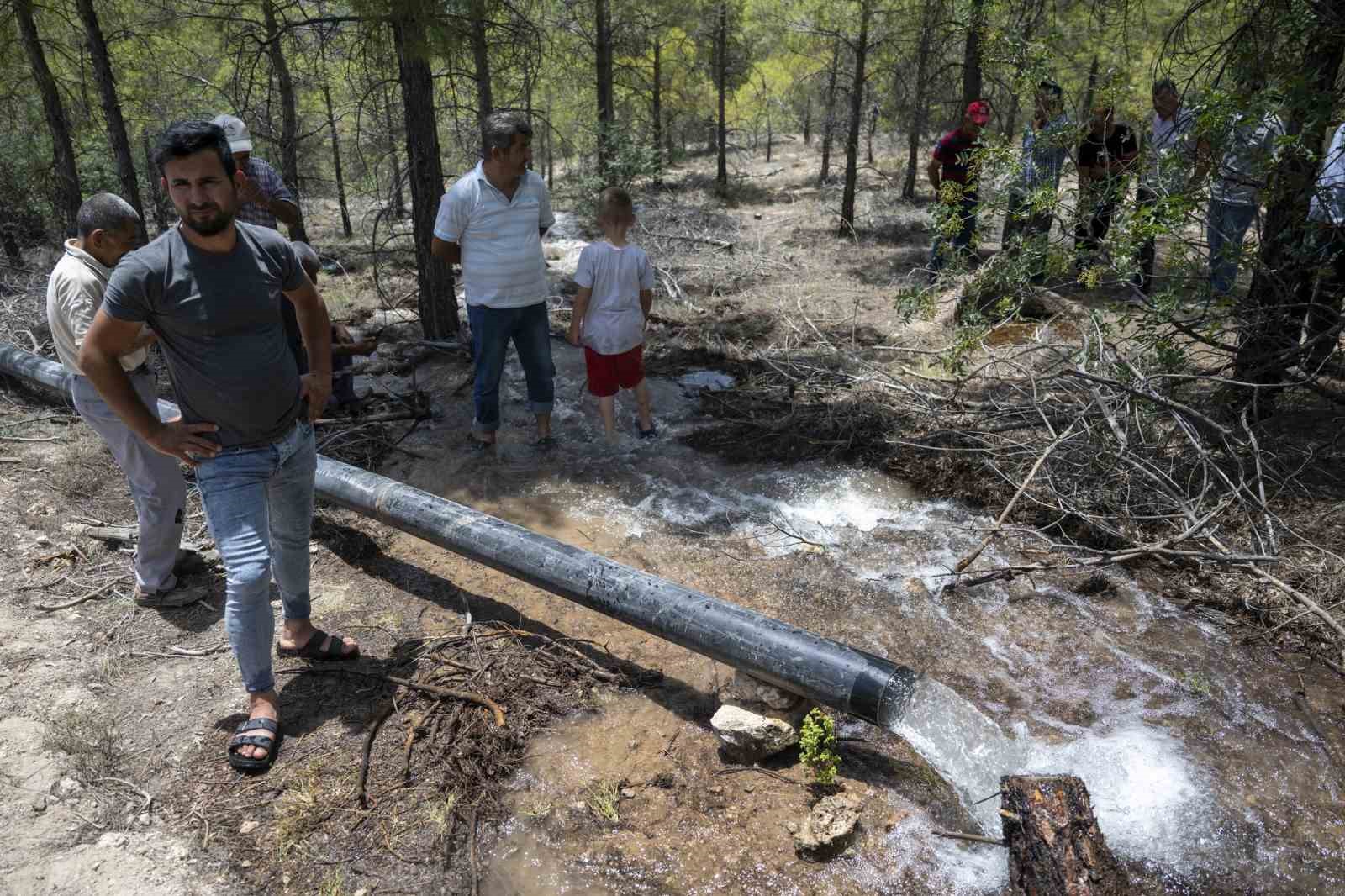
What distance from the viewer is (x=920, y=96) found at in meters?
11.5

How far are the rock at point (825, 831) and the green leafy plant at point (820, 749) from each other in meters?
0.15

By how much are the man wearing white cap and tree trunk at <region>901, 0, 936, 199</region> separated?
324 inches

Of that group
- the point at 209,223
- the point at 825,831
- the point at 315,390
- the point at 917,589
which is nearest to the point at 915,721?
the point at 825,831

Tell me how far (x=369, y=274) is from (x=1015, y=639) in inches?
401

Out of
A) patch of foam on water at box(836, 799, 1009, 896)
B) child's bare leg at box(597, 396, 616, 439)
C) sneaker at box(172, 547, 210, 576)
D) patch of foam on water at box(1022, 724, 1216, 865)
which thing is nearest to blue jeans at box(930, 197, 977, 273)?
child's bare leg at box(597, 396, 616, 439)

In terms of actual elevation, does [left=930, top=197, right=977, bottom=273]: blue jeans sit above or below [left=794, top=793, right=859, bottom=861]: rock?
above

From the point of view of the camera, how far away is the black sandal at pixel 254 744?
112 inches

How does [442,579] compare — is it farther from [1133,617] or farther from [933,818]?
[1133,617]

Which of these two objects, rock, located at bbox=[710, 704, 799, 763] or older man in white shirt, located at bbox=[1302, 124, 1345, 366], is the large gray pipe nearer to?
rock, located at bbox=[710, 704, 799, 763]

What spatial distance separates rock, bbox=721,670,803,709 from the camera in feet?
10.1

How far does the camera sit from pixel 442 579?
13.7ft

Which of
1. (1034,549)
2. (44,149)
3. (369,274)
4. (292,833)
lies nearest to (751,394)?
(1034,549)

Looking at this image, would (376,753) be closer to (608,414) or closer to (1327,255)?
(608,414)

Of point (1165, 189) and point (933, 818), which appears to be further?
point (1165, 189)
